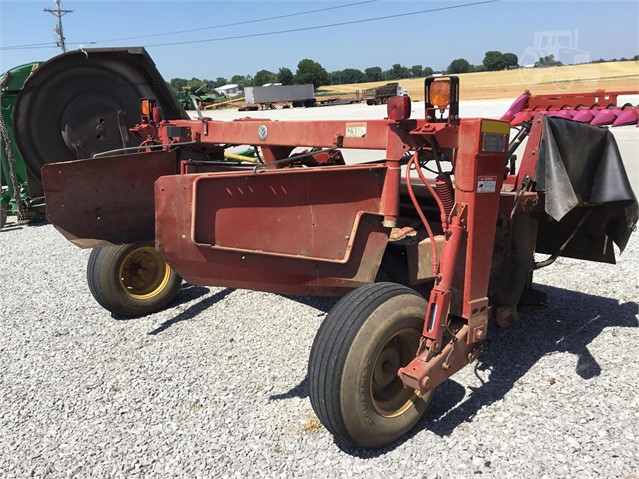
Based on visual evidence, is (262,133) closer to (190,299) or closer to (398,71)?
(190,299)

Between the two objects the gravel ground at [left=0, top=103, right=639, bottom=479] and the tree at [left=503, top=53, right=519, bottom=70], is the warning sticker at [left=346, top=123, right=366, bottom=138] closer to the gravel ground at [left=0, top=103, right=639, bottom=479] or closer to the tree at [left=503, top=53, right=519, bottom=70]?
the gravel ground at [left=0, top=103, right=639, bottom=479]

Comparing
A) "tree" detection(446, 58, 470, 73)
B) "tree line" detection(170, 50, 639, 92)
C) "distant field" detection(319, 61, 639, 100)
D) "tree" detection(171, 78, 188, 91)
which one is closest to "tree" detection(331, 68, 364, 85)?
"tree line" detection(170, 50, 639, 92)

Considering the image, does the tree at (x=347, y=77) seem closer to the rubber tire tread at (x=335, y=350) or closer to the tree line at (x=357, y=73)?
the tree line at (x=357, y=73)

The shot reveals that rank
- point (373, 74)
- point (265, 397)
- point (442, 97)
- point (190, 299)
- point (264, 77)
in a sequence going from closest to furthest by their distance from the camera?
point (442, 97)
point (265, 397)
point (190, 299)
point (264, 77)
point (373, 74)

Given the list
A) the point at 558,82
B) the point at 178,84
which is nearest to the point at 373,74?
the point at 558,82

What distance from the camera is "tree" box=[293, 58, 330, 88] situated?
71.3 meters

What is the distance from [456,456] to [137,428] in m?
1.69

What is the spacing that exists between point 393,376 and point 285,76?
7434 cm

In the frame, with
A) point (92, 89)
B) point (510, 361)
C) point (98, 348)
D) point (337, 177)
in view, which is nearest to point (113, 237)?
point (98, 348)

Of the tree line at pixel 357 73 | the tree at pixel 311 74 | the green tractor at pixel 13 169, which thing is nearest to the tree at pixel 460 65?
the tree line at pixel 357 73

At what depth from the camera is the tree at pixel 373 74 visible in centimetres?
8319

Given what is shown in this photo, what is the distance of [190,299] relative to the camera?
16.3ft

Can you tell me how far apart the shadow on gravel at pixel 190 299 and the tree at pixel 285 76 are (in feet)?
231

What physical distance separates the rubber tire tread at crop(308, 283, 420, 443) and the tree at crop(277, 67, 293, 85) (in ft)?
239
